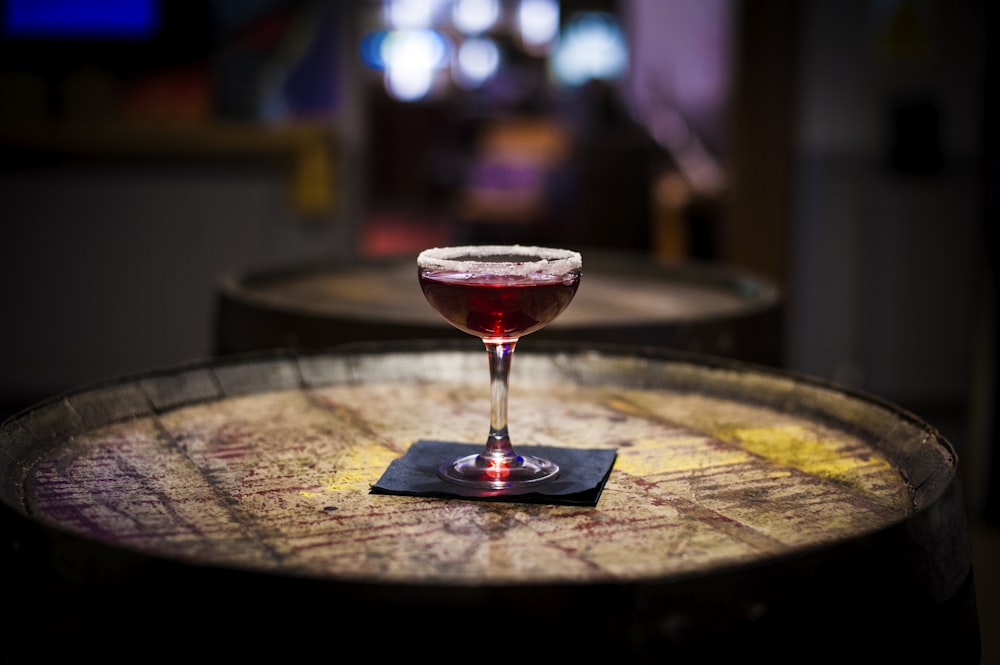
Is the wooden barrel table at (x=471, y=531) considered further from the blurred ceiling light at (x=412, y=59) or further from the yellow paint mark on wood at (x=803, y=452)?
the blurred ceiling light at (x=412, y=59)

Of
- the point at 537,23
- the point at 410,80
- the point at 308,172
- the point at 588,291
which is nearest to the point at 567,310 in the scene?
the point at 588,291

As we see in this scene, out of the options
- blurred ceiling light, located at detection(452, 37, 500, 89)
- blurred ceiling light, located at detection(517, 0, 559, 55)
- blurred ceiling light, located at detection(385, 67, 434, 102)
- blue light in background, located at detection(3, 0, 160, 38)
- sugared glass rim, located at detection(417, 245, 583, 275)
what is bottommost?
sugared glass rim, located at detection(417, 245, 583, 275)

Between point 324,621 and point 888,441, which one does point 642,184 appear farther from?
point 324,621

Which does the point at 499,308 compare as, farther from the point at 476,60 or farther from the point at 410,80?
the point at 476,60

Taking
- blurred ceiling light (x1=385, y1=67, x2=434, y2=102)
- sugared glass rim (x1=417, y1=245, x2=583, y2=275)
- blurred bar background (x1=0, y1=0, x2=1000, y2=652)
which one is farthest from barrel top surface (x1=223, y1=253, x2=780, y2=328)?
blurred ceiling light (x1=385, y1=67, x2=434, y2=102)

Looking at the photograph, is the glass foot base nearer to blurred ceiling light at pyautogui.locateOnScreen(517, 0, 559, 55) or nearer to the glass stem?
the glass stem
